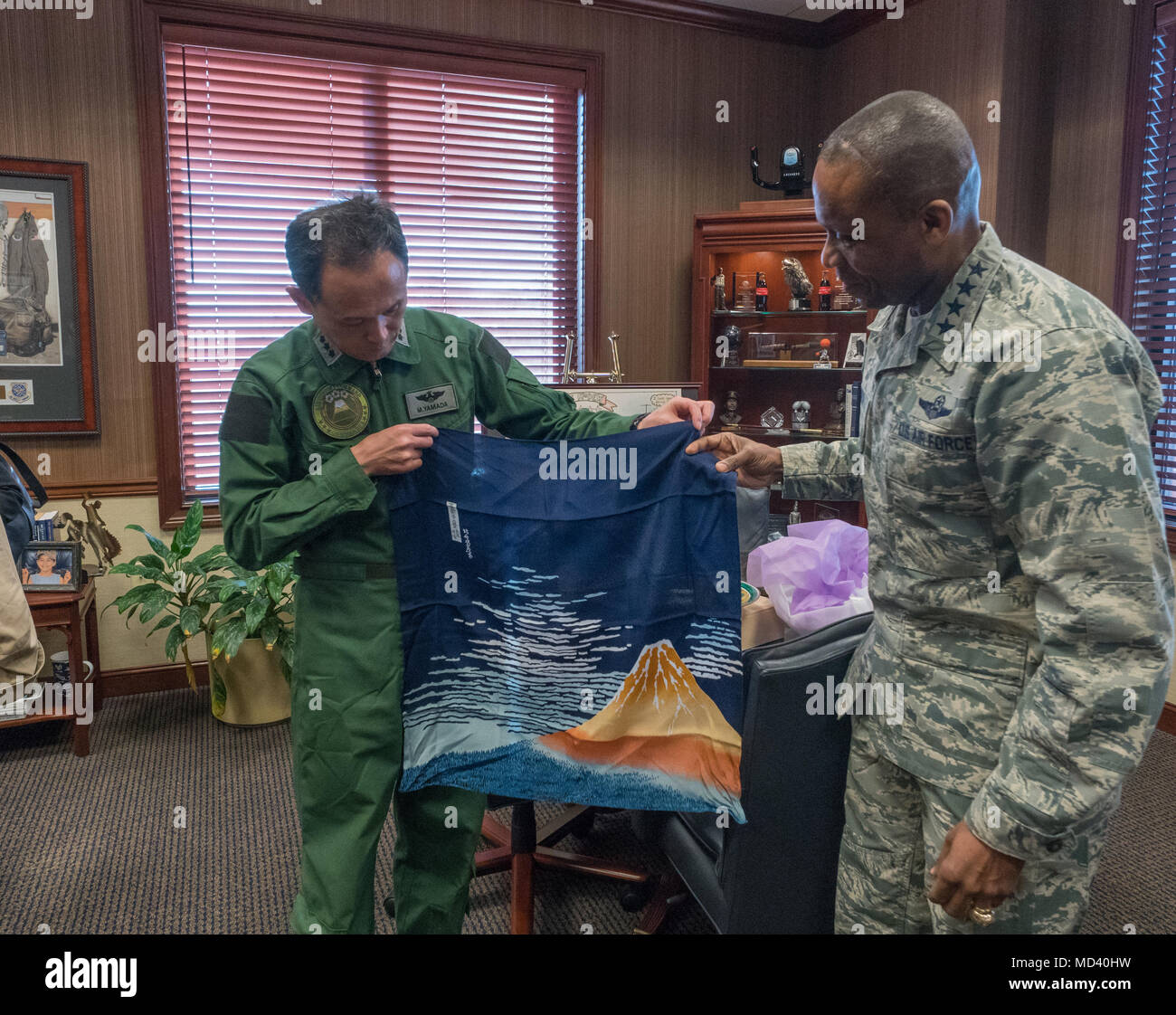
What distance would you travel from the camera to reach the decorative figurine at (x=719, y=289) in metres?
4.34

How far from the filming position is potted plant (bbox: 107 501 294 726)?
323cm

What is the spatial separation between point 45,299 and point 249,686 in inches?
66.0

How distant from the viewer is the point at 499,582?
1639 millimetres

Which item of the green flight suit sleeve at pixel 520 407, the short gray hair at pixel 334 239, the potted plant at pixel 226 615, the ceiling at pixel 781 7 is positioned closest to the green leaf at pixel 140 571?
the potted plant at pixel 226 615

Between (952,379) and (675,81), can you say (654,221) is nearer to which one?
(675,81)

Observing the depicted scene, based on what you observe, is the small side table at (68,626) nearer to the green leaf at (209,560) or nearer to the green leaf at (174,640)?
the green leaf at (174,640)

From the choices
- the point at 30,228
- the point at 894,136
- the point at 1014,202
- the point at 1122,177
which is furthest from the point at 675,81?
the point at 894,136

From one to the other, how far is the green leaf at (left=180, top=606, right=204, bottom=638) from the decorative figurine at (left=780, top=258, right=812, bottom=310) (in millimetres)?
2997

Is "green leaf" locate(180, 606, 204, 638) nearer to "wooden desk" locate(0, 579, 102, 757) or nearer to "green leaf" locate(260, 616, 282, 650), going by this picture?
"green leaf" locate(260, 616, 282, 650)

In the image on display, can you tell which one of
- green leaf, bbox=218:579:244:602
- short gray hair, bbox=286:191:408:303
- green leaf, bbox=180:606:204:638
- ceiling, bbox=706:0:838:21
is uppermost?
ceiling, bbox=706:0:838:21

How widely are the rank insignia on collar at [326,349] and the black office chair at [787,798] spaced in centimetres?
91

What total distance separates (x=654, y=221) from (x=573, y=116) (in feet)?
2.04

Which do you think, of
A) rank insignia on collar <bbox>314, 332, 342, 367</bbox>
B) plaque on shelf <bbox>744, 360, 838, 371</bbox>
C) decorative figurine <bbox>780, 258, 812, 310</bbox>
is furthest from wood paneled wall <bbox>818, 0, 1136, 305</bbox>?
rank insignia on collar <bbox>314, 332, 342, 367</bbox>

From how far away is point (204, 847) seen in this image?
2543 millimetres
